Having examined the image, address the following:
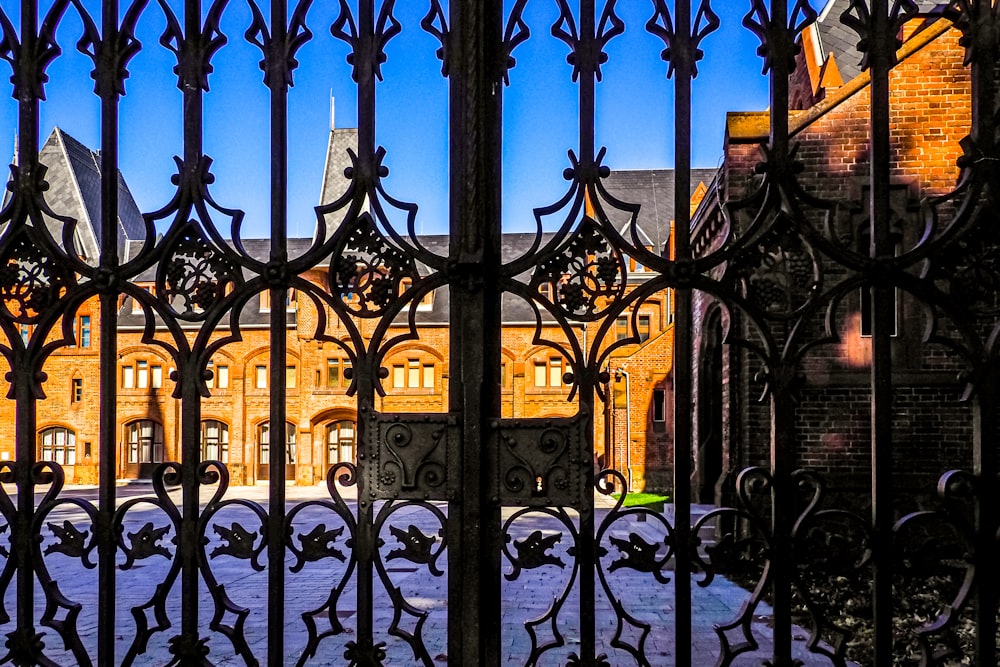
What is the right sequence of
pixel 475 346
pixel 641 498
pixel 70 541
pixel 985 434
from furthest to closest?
pixel 641 498
pixel 70 541
pixel 475 346
pixel 985 434

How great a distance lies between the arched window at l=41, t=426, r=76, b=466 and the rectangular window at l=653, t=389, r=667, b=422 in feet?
72.7

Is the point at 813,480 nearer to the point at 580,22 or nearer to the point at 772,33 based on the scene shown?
the point at 772,33

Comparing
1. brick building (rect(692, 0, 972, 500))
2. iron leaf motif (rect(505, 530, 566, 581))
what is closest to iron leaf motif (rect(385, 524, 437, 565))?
iron leaf motif (rect(505, 530, 566, 581))

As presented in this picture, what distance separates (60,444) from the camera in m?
30.3

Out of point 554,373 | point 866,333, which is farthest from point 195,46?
point 554,373

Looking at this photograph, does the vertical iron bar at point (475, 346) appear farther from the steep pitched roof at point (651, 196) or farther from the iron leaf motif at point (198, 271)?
the steep pitched roof at point (651, 196)

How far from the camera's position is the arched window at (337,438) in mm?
29984

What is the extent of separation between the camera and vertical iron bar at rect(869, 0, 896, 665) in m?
2.55

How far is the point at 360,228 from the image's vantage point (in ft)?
8.76

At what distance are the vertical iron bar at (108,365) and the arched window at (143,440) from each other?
97.5 ft

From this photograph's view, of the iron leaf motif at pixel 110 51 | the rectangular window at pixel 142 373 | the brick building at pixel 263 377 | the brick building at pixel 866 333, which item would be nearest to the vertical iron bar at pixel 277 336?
the iron leaf motif at pixel 110 51

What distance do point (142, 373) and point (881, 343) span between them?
105ft

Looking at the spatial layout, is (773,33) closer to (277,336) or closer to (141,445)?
(277,336)

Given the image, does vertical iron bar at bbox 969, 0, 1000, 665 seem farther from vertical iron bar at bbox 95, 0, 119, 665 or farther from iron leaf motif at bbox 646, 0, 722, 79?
vertical iron bar at bbox 95, 0, 119, 665
